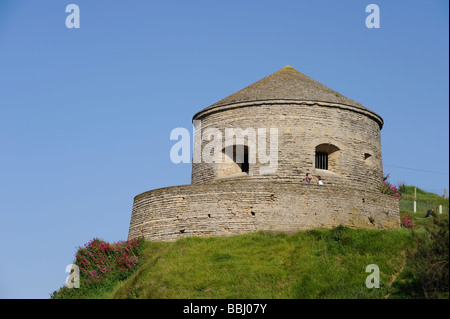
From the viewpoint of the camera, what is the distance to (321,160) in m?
30.1

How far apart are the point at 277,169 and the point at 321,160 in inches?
79.0

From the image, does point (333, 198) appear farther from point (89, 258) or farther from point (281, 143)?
point (89, 258)

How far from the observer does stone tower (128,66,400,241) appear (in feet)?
87.6

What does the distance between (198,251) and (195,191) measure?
2932 mm

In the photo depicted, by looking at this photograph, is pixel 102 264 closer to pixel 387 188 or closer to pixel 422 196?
pixel 387 188

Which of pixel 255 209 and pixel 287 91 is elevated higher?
pixel 287 91

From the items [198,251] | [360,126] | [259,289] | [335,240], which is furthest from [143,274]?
[360,126]

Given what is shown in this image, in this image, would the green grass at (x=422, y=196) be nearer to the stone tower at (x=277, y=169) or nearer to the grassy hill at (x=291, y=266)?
the stone tower at (x=277, y=169)

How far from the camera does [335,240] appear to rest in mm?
25031
